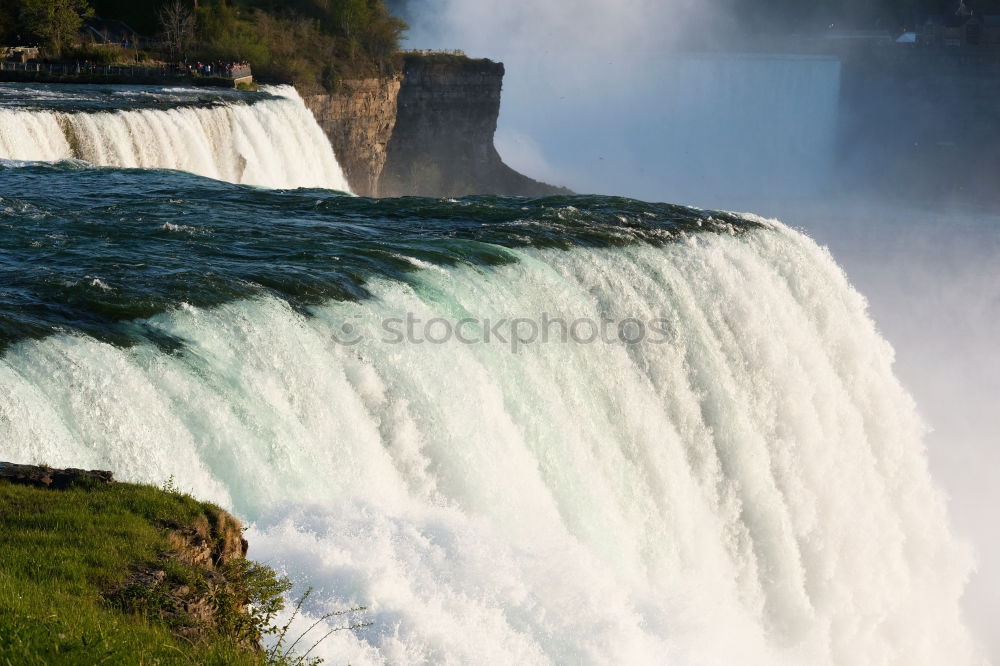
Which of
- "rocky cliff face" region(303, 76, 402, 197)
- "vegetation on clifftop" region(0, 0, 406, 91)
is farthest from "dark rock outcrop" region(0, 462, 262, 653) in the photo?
"rocky cliff face" region(303, 76, 402, 197)

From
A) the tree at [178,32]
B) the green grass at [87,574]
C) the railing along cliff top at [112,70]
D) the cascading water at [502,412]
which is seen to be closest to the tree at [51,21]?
the railing along cliff top at [112,70]

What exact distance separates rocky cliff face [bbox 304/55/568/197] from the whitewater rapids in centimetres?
3270

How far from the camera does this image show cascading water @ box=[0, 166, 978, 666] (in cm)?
1012

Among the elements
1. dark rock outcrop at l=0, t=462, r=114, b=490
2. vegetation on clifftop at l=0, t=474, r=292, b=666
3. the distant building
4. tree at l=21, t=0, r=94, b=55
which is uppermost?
the distant building

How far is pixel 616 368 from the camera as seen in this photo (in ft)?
53.9

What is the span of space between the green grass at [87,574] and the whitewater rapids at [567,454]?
120 cm

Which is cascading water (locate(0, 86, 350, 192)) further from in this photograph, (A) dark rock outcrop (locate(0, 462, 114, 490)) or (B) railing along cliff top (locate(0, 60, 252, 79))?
(A) dark rock outcrop (locate(0, 462, 114, 490))

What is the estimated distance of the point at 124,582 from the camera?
23.9 ft

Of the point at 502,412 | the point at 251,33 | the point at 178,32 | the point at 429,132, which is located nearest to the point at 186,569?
the point at 502,412

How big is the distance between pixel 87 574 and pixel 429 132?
50931mm

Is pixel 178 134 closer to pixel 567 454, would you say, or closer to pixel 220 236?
pixel 220 236

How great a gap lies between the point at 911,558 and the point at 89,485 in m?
17.7

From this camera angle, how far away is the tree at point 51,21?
42.2m

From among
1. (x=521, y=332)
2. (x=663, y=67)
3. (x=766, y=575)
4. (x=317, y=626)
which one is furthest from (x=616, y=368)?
(x=663, y=67)
